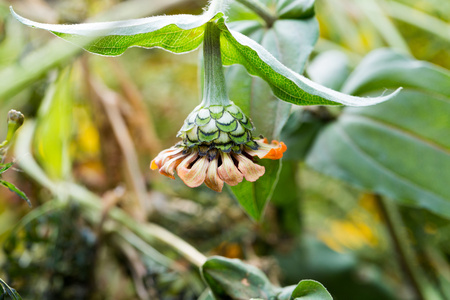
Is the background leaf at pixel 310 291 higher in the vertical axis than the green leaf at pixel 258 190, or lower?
lower

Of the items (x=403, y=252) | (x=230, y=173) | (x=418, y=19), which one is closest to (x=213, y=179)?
(x=230, y=173)

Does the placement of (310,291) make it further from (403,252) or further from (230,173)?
(403,252)

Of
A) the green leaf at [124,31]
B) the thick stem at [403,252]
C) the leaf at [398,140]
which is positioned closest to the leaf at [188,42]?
the green leaf at [124,31]

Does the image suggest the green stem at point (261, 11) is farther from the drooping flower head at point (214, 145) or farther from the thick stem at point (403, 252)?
the thick stem at point (403, 252)

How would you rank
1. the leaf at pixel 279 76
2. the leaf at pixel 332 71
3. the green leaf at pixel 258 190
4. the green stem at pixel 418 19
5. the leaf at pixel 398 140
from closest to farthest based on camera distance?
the leaf at pixel 279 76 < the green leaf at pixel 258 190 < the leaf at pixel 398 140 < the leaf at pixel 332 71 < the green stem at pixel 418 19

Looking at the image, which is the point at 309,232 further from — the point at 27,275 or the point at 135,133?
the point at 27,275

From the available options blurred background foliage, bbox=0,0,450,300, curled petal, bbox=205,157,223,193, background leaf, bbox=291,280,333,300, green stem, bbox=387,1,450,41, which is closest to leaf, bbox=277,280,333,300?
background leaf, bbox=291,280,333,300

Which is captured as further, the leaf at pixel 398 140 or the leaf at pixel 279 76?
the leaf at pixel 398 140
